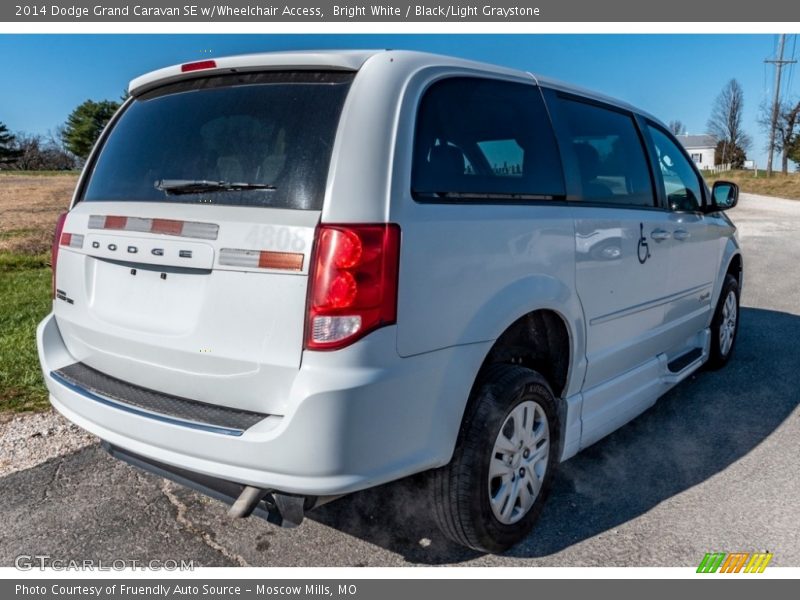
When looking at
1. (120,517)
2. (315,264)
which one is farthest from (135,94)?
(120,517)

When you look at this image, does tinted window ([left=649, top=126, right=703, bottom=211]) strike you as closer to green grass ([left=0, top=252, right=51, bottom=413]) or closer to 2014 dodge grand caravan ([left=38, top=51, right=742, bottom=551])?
2014 dodge grand caravan ([left=38, top=51, right=742, bottom=551])

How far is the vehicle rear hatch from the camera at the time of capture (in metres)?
2.27

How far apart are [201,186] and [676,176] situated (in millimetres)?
3262

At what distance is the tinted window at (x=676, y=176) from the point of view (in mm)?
4348

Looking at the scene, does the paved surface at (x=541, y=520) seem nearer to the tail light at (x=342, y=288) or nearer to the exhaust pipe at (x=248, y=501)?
the exhaust pipe at (x=248, y=501)

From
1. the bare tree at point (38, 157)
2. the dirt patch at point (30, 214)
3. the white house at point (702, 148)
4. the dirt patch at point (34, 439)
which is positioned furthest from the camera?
the white house at point (702, 148)

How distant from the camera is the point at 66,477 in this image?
3.54m

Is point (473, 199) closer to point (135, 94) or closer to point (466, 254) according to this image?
point (466, 254)

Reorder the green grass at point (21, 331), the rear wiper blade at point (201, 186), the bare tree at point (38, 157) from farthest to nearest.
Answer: the bare tree at point (38, 157)
the green grass at point (21, 331)
the rear wiper blade at point (201, 186)

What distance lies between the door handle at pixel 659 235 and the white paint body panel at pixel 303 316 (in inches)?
41.3

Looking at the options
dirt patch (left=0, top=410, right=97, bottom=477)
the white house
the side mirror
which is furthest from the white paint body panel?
the white house

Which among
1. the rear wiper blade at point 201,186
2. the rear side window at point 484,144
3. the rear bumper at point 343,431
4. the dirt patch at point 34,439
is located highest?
the rear side window at point 484,144

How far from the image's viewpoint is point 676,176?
4.54 meters

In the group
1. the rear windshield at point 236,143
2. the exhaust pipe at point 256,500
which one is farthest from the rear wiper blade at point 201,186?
the exhaust pipe at point 256,500
